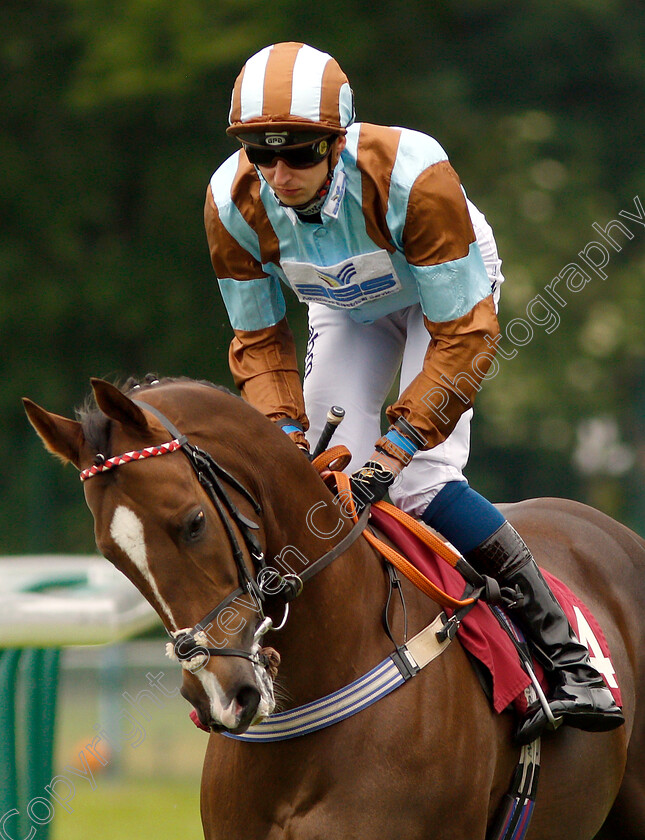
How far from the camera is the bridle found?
2.60 metres

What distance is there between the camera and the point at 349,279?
3498mm

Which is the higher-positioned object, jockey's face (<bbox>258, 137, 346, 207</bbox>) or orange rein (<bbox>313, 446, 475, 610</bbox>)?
jockey's face (<bbox>258, 137, 346, 207</bbox>)

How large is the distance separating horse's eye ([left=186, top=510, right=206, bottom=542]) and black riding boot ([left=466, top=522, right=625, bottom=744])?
115cm

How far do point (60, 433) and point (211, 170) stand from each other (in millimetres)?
8676

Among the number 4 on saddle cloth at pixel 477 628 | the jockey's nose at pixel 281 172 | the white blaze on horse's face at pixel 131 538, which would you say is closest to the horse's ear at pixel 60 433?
the white blaze on horse's face at pixel 131 538

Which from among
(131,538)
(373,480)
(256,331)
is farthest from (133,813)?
(131,538)

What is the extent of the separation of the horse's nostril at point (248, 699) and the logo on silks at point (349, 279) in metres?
1.30

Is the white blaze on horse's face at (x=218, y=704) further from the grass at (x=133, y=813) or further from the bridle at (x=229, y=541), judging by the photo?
the grass at (x=133, y=813)

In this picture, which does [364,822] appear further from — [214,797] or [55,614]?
[55,614]

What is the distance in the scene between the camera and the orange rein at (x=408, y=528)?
10.6 feet

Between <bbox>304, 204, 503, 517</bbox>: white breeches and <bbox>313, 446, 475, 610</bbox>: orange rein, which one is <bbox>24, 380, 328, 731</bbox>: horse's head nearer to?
<bbox>313, 446, 475, 610</bbox>: orange rein

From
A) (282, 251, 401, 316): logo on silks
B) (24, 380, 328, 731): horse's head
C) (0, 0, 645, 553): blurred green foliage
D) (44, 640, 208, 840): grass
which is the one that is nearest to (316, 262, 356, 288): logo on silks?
(282, 251, 401, 316): logo on silks

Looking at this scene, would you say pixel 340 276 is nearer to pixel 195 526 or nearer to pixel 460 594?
pixel 460 594

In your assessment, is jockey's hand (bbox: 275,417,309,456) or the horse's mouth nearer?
the horse's mouth
